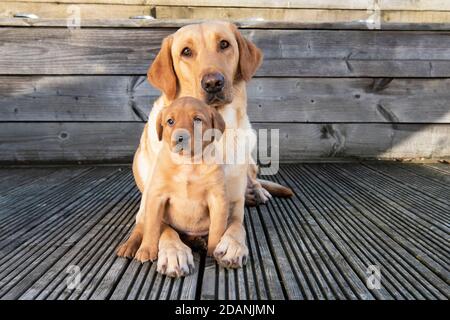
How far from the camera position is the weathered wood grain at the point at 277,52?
3.75 meters

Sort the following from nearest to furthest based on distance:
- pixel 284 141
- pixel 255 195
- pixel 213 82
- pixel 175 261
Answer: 1. pixel 175 261
2. pixel 213 82
3. pixel 255 195
4. pixel 284 141

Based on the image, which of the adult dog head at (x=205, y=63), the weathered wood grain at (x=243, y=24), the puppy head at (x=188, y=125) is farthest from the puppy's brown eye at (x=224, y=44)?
the weathered wood grain at (x=243, y=24)

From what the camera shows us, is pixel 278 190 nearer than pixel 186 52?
No

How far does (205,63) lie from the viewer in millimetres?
1956

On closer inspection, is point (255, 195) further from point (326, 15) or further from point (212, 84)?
point (326, 15)

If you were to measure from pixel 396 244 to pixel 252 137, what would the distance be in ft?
2.95

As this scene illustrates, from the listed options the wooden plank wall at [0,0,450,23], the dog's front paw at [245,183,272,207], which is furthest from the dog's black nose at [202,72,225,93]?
the wooden plank wall at [0,0,450,23]

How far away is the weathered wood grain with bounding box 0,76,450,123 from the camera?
3822 mm

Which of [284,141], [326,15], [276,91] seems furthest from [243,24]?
[284,141]

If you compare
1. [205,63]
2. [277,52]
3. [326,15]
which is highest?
[326,15]

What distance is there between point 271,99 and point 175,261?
266 cm

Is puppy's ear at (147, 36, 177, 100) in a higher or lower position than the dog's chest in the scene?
higher

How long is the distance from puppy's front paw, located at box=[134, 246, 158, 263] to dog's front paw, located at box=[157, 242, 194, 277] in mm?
41

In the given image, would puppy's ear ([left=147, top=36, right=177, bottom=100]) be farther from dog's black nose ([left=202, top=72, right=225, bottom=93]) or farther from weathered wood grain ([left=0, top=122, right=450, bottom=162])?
weathered wood grain ([left=0, top=122, right=450, bottom=162])
